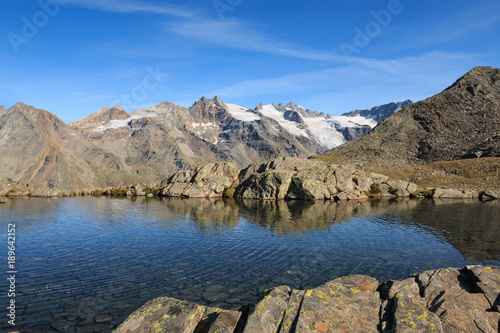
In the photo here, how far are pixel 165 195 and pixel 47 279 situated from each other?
85.0 m

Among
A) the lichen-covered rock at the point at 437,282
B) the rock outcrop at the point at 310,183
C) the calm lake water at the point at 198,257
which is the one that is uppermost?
the rock outcrop at the point at 310,183

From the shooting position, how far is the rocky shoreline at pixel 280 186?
9225cm

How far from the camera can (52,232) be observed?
39875 mm

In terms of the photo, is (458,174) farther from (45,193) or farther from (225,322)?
(45,193)

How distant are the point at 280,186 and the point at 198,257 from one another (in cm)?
6774

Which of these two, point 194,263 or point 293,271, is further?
point 194,263

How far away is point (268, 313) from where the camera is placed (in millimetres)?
11992

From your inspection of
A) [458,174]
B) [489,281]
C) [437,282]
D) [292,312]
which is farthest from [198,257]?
[458,174]

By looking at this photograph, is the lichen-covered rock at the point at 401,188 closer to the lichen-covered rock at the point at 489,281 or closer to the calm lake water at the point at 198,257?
the calm lake water at the point at 198,257

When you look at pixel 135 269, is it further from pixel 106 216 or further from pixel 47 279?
pixel 106 216

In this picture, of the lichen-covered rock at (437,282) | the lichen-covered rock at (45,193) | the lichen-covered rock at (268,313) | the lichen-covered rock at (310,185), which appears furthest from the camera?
the lichen-covered rock at (45,193)

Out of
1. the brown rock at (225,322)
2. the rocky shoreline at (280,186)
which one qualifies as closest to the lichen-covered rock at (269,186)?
the rocky shoreline at (280,186)

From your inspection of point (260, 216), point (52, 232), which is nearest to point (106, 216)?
point (52, 232)

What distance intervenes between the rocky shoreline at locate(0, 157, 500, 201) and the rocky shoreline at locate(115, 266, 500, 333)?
7666cm
